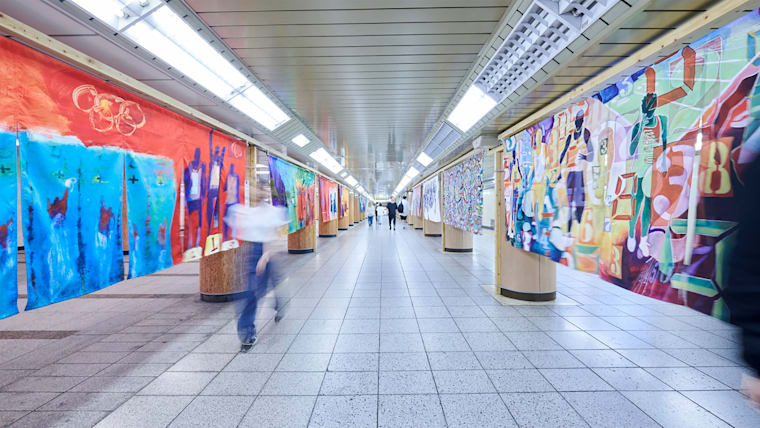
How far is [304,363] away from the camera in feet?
9.07

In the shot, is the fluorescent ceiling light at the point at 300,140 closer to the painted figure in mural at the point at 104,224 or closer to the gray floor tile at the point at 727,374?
the painted figure in mural at the point at 104,224

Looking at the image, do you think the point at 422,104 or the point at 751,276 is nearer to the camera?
the point at 751,276

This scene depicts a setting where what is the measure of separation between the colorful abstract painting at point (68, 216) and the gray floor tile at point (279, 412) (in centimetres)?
143

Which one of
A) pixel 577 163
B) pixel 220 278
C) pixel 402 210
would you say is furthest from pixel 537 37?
pixel 402 210

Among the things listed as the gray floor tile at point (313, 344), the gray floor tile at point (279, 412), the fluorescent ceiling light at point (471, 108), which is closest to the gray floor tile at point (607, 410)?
the gray floor tile at point (279, 412)

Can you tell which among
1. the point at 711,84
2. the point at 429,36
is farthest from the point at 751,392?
the point at 429,36

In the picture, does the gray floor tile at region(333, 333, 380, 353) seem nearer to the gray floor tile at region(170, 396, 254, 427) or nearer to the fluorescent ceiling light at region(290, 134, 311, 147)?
the gray floor tile at region(170, 396, 254, 427)

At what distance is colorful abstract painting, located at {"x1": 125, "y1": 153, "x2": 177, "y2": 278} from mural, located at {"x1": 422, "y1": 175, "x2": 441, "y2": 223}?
775 centimetres

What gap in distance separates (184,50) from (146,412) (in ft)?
10.1

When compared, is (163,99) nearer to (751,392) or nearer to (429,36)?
(429,36)

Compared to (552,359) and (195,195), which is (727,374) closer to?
(552,359)

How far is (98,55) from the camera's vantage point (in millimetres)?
2830

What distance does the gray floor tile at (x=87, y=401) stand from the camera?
7.11ft

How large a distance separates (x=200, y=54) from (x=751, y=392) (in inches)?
167
